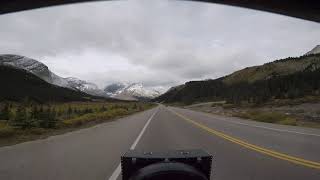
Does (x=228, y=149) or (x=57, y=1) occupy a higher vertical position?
(x=57, y=1)

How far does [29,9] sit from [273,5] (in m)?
2.93

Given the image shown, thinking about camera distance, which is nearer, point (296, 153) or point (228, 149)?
point (296, 153)

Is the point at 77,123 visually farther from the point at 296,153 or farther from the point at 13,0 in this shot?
the point at 13,0

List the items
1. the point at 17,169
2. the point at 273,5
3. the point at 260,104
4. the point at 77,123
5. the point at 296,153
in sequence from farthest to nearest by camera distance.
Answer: the point at 260,104
the point at 77,123
the point at 296,153
the point at 17,169
the point at 273,5

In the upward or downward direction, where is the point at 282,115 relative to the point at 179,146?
upward

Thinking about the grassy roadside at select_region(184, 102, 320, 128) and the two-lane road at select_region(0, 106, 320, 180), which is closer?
the two-lane road at select_region(0, 106, 320, 180)

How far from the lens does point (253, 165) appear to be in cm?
1236

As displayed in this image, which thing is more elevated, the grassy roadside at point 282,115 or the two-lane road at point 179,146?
the grassy roadside at point 282,115

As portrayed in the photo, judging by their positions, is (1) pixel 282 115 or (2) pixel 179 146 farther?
(1) pixel 282 115

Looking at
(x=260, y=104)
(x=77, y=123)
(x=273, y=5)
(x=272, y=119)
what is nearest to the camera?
(x=273, y=5)

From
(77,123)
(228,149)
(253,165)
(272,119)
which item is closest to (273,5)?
(253,165)

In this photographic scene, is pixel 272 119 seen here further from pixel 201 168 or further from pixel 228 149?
pixel 201 168

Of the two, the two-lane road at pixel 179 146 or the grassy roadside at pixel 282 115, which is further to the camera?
the grassy roadside at pixel 282 115

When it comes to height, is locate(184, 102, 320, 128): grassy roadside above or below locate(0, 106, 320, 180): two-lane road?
above
